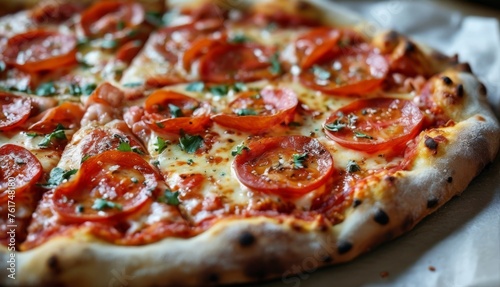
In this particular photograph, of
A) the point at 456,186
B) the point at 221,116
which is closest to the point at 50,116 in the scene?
the point at 221,116

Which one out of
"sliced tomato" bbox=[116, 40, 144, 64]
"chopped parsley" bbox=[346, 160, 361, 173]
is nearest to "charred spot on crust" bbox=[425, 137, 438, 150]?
"chopped parsley" bbox=[346, 160, 361, 173]

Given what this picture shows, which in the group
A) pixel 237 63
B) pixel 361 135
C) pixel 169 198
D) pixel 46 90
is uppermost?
pixel 361 135

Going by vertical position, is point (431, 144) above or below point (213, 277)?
above

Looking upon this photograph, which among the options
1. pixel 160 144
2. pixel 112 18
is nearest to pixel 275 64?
pixel 160 144

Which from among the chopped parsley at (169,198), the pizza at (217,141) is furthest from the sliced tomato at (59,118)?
the chopped parsley at (169,198)

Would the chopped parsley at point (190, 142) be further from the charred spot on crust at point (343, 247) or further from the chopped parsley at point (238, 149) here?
the charred spot on crust at point (343, 247)

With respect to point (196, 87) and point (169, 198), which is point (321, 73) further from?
point (169, 198)

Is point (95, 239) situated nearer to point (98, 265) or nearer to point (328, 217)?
point (98, 265)
